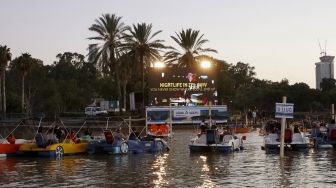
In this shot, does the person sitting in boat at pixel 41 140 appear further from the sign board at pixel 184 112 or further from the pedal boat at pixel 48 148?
the sign board at pixel 184 112

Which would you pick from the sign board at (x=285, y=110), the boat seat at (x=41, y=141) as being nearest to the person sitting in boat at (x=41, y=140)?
the boat seat at (x=41, y=141)

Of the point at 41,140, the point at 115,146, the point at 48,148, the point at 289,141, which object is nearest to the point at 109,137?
the point at 115,146

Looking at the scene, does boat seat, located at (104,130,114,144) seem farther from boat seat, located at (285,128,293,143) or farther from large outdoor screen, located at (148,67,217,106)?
large outdoor screen, located at (148,67,217,106)

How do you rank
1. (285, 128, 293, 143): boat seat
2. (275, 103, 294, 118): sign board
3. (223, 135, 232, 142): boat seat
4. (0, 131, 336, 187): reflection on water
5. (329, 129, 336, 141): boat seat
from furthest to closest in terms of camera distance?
(329, 129, 336, 141): boat seat
(223, 135, 232, 142): boat seat
(285, 128, 293, 143): boat seat
(275, 103, 294, 118): sign board
(0, 131, 336, 187): reflection on water

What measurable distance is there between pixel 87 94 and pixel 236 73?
165ft

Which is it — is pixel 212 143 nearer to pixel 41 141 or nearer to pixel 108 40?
pixel 41 141

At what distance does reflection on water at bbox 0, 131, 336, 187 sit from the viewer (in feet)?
61.1

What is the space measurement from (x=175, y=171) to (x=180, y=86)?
5428 cm

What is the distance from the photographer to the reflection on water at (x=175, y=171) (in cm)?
1861

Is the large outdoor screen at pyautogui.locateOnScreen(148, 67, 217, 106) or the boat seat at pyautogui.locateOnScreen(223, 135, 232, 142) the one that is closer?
the boat seat at pyautogui.locateOnScreen(223, 135, 232, 142)

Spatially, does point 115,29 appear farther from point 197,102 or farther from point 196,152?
point 196,152

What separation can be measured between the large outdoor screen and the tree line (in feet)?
17.4

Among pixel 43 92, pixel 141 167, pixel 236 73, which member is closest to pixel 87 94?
pixel 43 92

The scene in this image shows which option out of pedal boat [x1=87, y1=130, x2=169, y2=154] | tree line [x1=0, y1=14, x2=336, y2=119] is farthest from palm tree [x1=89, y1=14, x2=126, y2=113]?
pedal boat [x1=87, y1=130, x2=169, y2=154]
